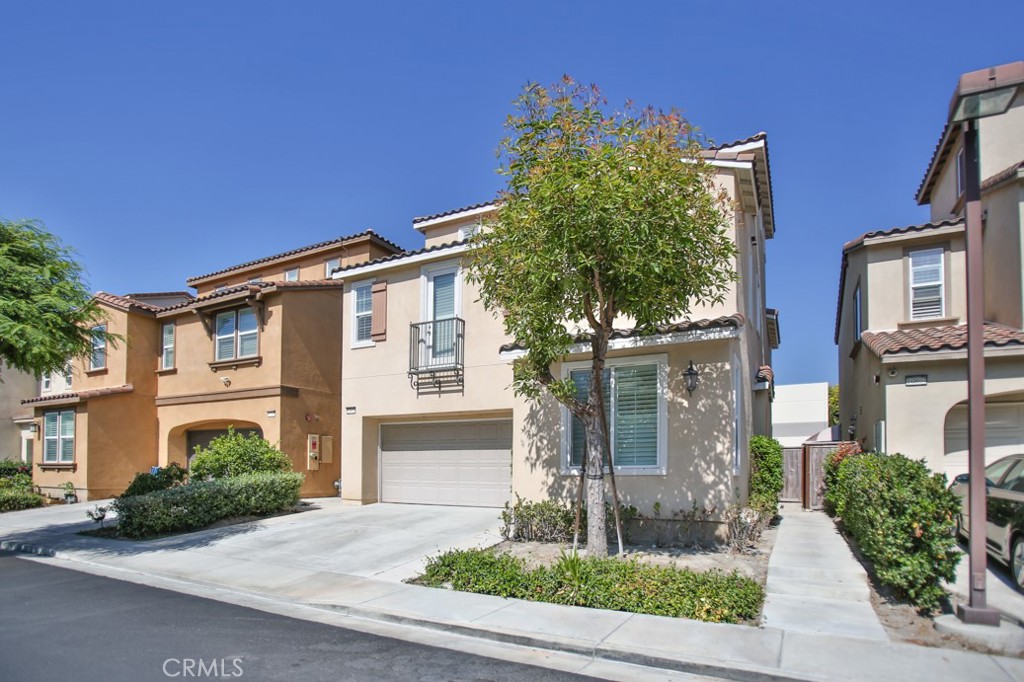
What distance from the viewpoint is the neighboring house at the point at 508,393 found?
11.1m

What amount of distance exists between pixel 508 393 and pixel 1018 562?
343 inches

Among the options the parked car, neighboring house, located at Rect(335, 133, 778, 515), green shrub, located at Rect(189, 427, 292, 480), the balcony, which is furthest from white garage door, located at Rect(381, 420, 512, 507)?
the parked car

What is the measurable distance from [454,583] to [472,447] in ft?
21.7

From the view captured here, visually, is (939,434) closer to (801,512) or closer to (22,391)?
(801,512)

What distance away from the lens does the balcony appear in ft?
49.1

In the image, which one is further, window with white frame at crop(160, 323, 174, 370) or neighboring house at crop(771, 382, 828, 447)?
neighboring house at crop(771, 382, 828, 447)

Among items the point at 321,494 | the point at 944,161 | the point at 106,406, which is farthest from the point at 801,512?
the point at 106,406

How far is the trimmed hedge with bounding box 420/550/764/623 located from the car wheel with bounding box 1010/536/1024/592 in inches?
109

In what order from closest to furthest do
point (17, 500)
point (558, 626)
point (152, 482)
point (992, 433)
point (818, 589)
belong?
point (558, 626), point (818, 589), point (992, 433), point (152, 482), point (17, 500)

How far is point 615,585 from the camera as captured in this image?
8.00 m

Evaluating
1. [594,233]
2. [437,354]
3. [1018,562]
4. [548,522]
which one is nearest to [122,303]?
[437,354]

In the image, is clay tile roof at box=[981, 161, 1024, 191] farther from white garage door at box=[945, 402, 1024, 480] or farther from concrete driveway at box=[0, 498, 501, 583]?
concrete driveway at box=[0, 498, 501, 583]

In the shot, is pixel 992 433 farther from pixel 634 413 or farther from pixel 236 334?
Result: pixel 236 334

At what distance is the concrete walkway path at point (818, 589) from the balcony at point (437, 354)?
7.06 m
